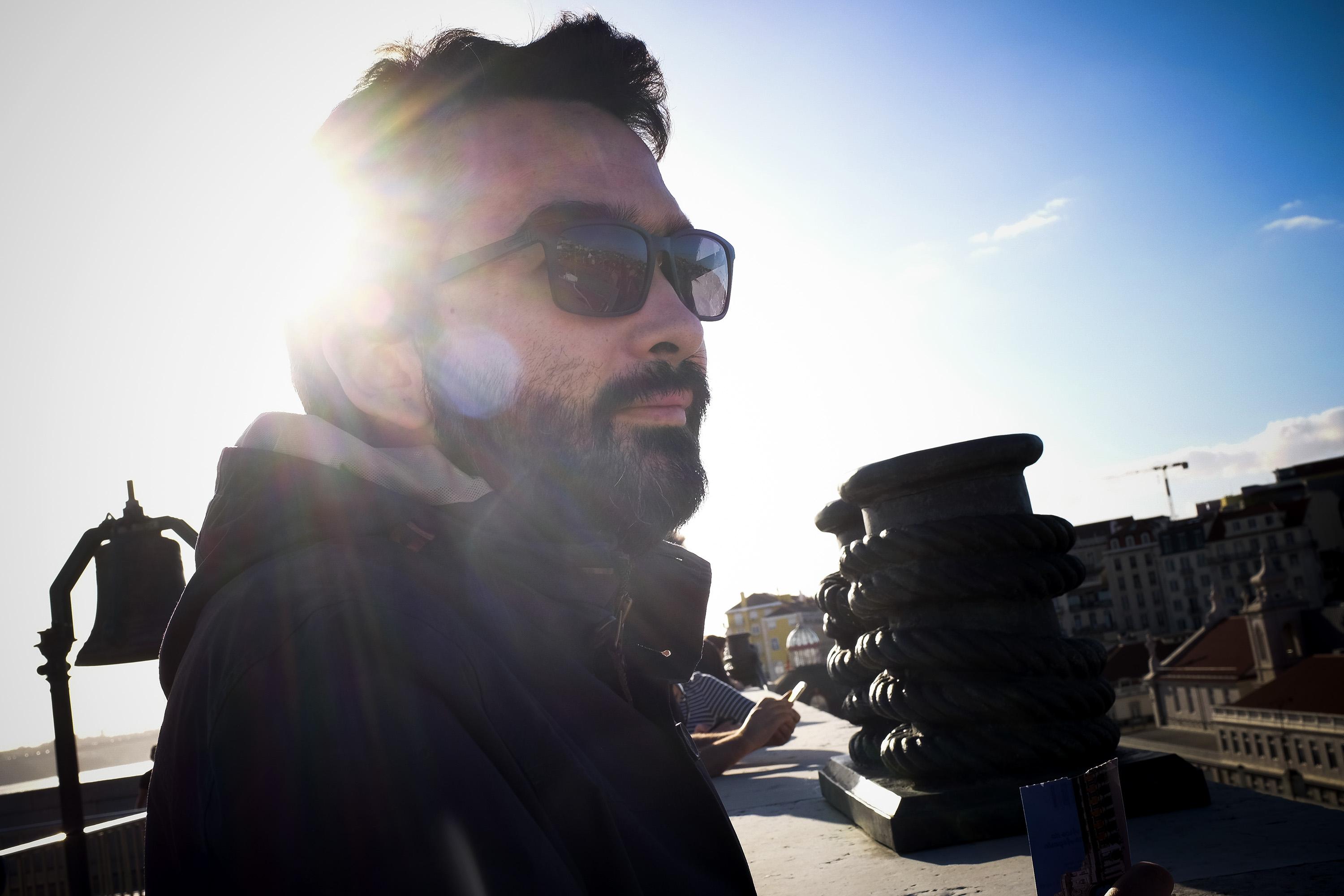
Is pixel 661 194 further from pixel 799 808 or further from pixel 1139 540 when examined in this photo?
pixel 1139 540

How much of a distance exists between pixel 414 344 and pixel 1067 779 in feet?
4.23

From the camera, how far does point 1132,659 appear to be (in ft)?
214

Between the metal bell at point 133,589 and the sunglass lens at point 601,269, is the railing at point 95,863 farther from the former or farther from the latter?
the sunglass lens at point 601,269

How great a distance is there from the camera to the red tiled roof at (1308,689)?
41.2 metres

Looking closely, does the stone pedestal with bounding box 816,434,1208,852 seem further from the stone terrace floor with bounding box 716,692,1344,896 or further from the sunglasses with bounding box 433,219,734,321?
the sunglasses with bounding box 433,219,734,321

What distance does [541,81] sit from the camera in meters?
1.85

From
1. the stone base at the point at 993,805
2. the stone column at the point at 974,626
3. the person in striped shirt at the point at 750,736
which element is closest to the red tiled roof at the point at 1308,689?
the person in striped shirt at the point at 750,736

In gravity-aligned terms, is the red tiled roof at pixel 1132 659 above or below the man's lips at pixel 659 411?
below

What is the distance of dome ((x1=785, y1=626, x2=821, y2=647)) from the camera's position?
20.1 metres

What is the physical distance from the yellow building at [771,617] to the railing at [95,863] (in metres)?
62.5

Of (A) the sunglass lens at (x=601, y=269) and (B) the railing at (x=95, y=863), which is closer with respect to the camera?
(A) the sunglass lens at (x=601, y=269)

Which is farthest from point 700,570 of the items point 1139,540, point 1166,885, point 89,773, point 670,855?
point 1139,540

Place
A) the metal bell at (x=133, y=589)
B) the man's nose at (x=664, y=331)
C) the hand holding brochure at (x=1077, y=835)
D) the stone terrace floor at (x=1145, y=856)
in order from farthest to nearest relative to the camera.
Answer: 1. the metal bell at (x=133, y=589)
2. the stone terrace floor at (x=1145, y=856)
3. the man's nose at (x=664, y=331)
4. the hand holding brochure at (x=1077, y=835)

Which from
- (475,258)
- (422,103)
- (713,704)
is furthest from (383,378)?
(713,704)
